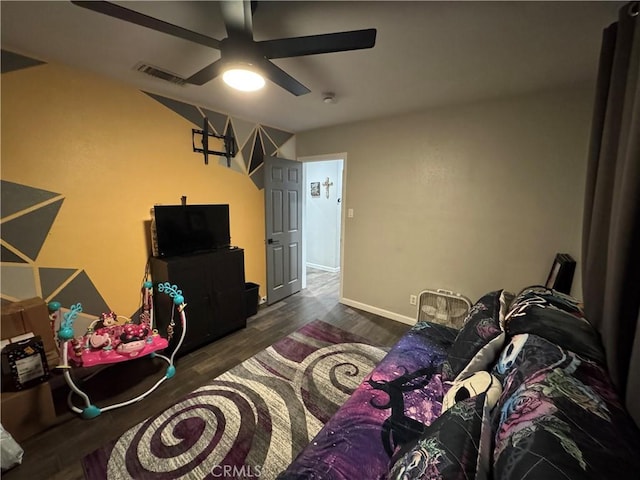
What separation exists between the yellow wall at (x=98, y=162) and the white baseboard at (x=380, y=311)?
2.16m

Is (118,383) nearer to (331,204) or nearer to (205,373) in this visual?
(205,373)

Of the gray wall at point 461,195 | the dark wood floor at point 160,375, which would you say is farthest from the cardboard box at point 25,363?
the gray wall at point 461,195

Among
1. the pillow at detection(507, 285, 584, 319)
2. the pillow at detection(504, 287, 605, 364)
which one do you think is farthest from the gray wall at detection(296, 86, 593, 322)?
the pillow at detection(504, 287, 605, 364)

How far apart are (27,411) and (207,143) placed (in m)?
2.59

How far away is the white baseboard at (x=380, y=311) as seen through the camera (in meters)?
3.26

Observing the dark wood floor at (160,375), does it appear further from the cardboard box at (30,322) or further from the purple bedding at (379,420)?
the purple bedding at (379,420)

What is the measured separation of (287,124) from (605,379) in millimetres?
3600

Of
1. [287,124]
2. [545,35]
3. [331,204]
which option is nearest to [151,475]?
[545,35]

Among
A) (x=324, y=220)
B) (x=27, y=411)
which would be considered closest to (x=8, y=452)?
(x=27, y=411)

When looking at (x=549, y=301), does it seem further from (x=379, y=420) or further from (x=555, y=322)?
(x=379, y=420)

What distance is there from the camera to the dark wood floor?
5.12 ft

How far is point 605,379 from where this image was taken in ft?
3.08

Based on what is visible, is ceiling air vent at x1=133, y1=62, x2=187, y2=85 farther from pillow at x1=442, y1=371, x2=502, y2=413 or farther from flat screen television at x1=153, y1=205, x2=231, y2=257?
Answer: pillow at x1=442, y1=371, x2=502, y2=413

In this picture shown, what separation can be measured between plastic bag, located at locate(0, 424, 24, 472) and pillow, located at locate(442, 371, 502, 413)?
2354 millimetres
